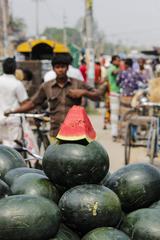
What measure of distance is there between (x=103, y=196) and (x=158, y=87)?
6.14 metres

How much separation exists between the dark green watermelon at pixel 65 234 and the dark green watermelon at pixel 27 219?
29 mm

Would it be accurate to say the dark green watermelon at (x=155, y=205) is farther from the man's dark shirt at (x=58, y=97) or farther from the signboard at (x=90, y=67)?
the signboard at (x=90, y=67)

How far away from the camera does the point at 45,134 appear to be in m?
7.93

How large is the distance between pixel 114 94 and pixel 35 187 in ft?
29.8

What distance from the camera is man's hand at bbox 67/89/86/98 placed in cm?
602

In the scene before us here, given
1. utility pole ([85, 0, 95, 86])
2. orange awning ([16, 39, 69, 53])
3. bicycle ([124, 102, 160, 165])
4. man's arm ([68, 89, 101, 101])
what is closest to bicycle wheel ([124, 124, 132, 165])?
bicycle ([124, 102, 160, 165])

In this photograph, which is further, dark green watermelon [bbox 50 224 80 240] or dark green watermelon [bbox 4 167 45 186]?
dark green watermelon [bbox 4 167 45 186]

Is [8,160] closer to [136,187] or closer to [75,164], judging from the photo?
[75,164]

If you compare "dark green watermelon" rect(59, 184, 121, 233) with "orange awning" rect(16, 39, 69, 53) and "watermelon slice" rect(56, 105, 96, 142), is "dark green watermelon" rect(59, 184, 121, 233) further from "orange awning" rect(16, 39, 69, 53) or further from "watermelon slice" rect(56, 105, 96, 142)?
"orange awning" rect(16, 39, 69, 53)

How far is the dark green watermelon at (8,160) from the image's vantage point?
3.39 meters

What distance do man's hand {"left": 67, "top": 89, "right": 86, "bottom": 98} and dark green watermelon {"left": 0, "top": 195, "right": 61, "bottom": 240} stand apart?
11.1 feet

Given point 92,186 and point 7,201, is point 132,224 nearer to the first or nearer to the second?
point 92,186

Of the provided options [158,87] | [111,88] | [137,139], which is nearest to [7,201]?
[158,87]

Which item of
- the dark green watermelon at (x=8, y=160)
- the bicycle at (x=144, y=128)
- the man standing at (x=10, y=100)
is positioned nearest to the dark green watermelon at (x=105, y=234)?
the dark green watermelon at (x=8, y=160)
